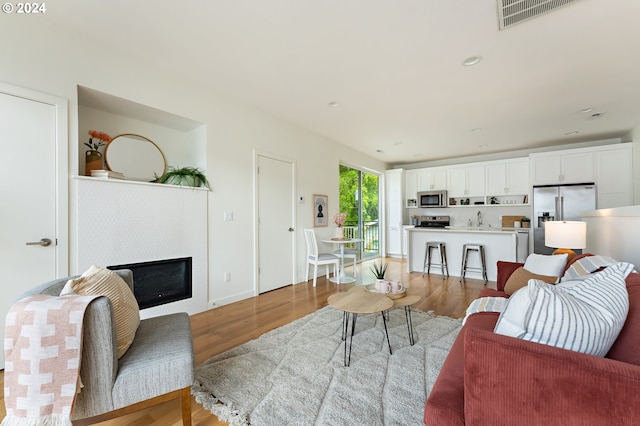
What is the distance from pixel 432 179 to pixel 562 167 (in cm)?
256

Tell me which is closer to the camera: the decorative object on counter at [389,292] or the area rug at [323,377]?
the area rug at [323,377]

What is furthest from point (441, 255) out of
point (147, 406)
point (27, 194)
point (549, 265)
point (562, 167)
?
point (27, 194)

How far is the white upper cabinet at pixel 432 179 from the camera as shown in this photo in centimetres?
707

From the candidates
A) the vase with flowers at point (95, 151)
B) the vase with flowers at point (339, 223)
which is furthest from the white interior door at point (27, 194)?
the vase with flowers at point (339, 223)

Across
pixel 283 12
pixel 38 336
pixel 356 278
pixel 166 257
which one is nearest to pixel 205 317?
pixel 166 257

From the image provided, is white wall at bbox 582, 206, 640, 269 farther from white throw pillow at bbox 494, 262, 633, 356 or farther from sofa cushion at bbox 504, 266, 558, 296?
white throw pillow at bbox 494, 262, 633, 356

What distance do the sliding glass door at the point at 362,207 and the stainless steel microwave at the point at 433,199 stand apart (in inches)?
44.8

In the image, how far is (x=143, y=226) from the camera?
281 centimetres

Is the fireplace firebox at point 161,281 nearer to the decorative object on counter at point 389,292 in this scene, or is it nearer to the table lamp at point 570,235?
the decorative object on counter at point 389,292

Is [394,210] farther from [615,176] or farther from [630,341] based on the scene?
[630,341]

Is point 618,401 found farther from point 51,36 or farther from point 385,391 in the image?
point 51,36

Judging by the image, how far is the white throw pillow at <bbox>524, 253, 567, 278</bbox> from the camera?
2223 mm

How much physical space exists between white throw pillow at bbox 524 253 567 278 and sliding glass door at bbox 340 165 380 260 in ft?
13.5

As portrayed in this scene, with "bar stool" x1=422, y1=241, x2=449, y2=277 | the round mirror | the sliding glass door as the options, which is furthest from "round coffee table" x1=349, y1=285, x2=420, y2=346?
the sliding glass door
